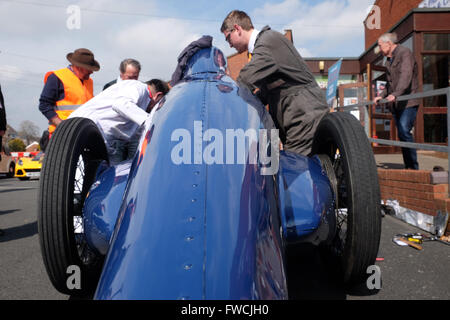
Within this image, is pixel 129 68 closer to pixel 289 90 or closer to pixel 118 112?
pixel 118 112

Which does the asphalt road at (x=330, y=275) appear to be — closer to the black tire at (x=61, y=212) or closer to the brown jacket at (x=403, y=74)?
the black tire at (x=61, y=212)

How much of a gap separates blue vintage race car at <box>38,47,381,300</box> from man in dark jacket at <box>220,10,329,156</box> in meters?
0.53

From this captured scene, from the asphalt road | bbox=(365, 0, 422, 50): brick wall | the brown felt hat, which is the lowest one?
the asphalt road

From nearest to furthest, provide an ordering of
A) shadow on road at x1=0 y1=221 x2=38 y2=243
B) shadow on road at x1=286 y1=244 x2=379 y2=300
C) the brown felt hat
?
shadow on road at x1=286 y1=244 x2=379 y2=300 < shadow on road at x1=0 y1=221 x2=38 y2=243 < the brown felt hat

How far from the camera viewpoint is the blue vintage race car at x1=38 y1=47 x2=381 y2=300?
3.10 feet

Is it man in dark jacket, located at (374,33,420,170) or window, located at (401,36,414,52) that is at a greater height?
window, located at (401,36,414,52)

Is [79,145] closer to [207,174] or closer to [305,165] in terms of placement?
[207,174]

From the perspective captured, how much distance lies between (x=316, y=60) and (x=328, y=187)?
13683 mm

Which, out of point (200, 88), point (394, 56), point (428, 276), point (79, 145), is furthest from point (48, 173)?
point (394, 56)

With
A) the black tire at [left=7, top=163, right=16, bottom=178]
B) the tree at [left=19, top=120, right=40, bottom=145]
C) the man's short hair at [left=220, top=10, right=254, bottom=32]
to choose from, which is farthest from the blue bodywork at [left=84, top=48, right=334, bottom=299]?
the tree at [left=19, top=120, right=40, bottom=145]

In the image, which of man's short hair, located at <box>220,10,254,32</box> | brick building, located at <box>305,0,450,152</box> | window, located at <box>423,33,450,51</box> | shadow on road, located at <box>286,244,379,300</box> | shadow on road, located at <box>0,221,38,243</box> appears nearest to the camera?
shadow on road, located at <box>286,244,379,300</box>

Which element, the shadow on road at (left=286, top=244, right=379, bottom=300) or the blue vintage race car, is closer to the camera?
the blue vintage race car

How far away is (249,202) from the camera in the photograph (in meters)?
1.15

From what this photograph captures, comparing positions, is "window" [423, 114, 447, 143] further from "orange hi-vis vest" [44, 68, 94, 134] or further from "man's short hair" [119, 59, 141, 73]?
"orange hi-vis vest" [44, 68, 94, 134]
